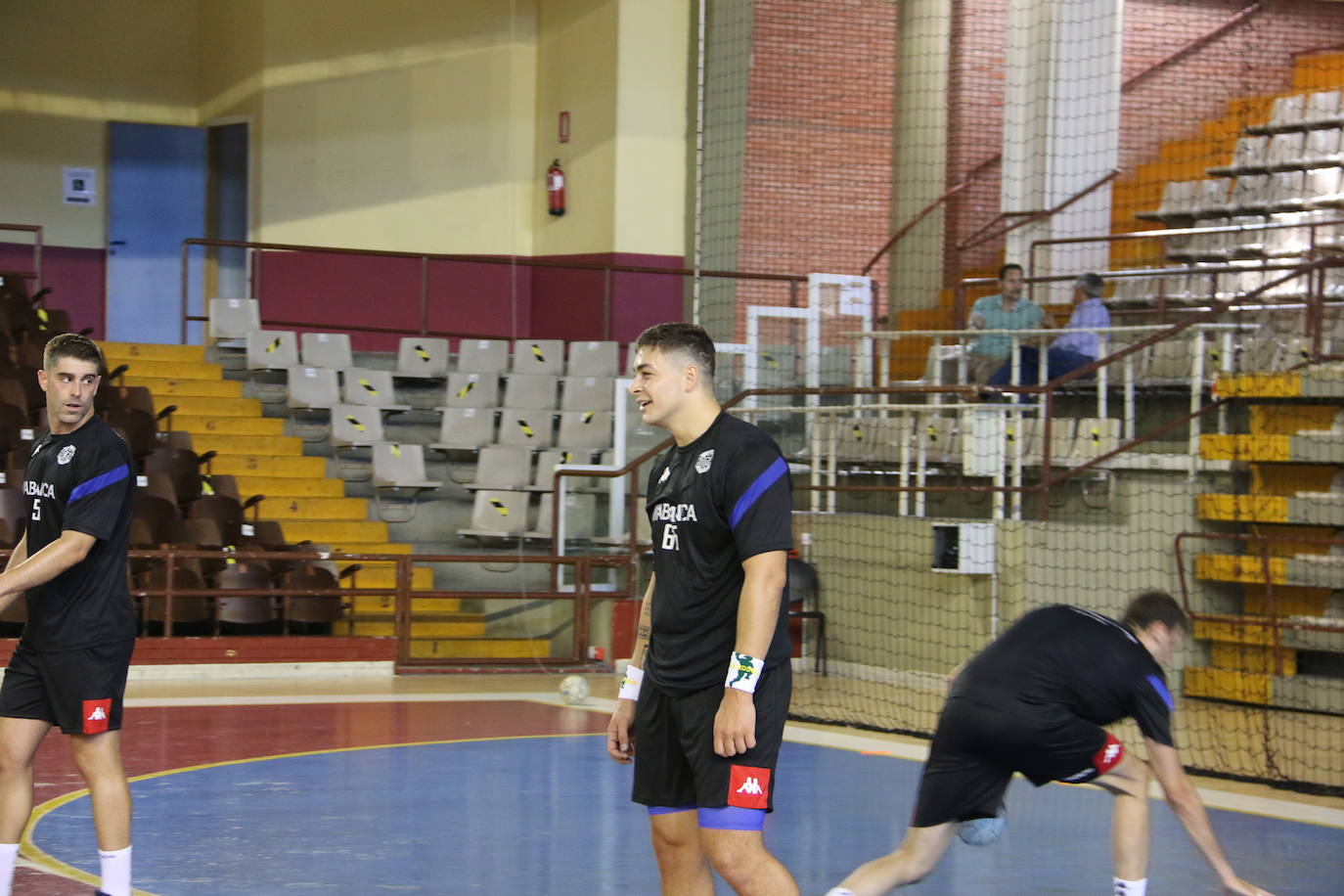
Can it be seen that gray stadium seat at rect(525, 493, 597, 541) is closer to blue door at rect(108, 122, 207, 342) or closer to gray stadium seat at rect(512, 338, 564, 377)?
gray stadium seat at rect(512, 338, 564, 377)

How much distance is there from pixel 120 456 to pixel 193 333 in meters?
15.3

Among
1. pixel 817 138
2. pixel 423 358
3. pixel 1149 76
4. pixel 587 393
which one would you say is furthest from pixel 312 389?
pixel 1149 76

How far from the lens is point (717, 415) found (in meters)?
4.51

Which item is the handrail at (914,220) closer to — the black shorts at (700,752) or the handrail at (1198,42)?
the handrail at (1198,42)

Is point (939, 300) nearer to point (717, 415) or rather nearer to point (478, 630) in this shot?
point (478, 630)

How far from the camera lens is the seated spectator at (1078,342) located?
543 inches

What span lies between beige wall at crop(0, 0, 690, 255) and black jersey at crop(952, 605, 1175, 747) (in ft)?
45.8

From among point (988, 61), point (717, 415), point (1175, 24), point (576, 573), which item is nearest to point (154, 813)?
point (717, 415)

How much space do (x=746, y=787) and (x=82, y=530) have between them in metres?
2.27

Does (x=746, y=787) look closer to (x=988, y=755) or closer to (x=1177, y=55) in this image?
(x=988, y=755)

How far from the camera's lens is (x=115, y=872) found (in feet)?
16.8

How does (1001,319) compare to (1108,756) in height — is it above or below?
above

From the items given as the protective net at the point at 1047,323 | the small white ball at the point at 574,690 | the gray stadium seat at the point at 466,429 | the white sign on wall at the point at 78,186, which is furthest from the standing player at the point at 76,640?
the white sign on wall at the point at 78,186

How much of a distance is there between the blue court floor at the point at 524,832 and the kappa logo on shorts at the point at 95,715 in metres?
1.09
